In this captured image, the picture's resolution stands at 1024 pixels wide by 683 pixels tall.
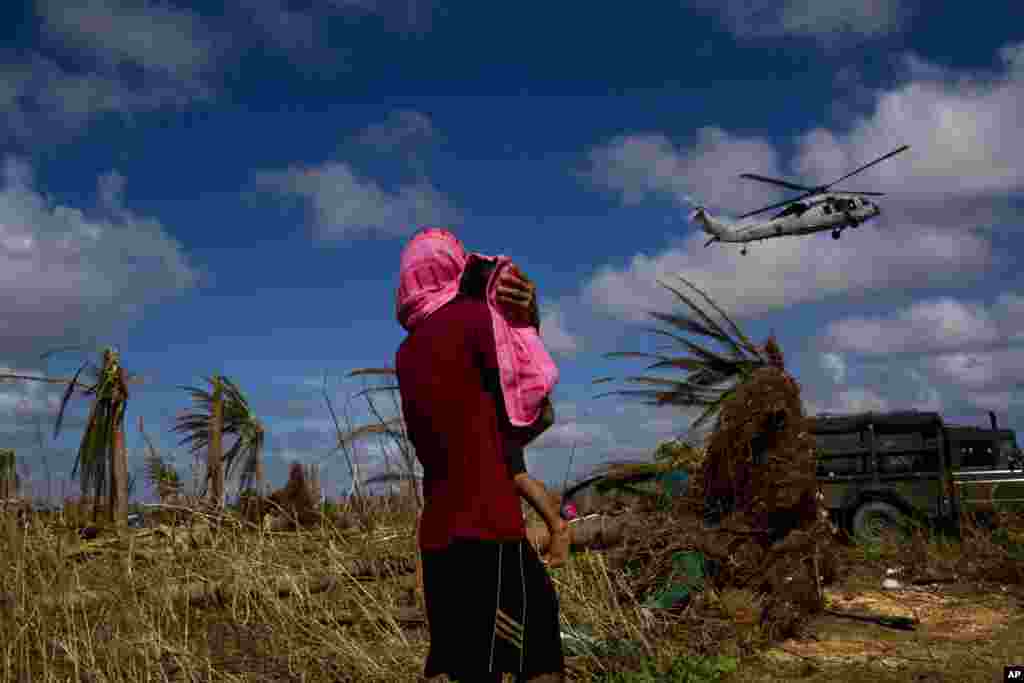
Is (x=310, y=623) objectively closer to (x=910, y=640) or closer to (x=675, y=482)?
(x=675, y=482)

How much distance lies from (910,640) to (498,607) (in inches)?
190

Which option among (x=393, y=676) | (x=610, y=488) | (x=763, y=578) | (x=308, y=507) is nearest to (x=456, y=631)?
(x=393, y=676)

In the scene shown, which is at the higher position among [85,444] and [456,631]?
[85,444]

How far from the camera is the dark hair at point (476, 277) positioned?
3.21 meters

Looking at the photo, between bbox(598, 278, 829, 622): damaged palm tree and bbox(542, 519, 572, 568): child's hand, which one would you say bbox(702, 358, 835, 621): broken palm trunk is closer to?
bbox(598, 278, 829, 622): damaged palm tree

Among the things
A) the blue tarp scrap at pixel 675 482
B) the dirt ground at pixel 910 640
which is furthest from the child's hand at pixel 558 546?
the blue tarp scrap at pixel 675 482

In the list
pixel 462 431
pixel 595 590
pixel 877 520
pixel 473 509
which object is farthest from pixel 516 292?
pixel 877 520

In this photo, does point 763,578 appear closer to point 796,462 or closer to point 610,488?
point 796,462

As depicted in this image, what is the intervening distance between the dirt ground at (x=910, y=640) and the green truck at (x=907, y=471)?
4186mm

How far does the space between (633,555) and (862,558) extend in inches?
153

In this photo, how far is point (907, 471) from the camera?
13.2m

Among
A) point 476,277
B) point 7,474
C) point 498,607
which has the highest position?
point 476,277

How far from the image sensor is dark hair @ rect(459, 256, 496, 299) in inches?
126

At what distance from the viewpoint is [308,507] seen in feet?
27.0
